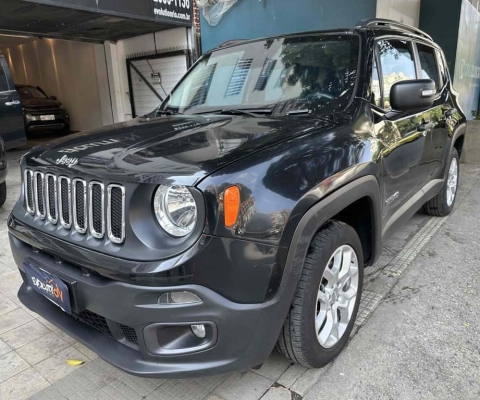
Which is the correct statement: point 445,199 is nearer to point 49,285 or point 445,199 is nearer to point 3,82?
point 49,285

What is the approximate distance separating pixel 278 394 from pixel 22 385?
1416mm

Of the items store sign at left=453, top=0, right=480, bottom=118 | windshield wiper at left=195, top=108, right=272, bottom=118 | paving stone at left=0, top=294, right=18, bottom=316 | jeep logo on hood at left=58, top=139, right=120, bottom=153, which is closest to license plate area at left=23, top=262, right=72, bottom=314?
jeep logo on hood at left=58, top=139, right=120, bottom=153

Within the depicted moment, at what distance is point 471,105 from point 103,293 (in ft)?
40.1

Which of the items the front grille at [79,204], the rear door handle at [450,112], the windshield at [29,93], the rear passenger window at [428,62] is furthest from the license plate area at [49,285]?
the windshield at [29,93]

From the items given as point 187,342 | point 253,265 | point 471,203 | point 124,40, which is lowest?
point 471,203

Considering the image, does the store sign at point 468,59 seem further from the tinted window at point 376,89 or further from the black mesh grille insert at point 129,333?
the black mesh grille insert at point 129,333

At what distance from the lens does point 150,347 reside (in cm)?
170

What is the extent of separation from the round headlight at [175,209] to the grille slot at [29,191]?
1037 mm

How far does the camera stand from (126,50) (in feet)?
35.7

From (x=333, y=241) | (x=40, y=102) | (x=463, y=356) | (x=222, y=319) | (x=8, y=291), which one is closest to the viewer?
(x=222, y=319)

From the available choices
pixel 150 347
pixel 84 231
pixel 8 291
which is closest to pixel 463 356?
pixel 150 347

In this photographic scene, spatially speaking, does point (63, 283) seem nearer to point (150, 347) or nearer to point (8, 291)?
point (150, 347)

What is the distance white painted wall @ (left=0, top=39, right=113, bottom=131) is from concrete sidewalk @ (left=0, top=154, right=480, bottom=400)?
9.87 metres

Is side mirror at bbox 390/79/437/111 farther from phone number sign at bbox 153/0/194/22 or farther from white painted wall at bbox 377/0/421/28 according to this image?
phone number sign at bbox 153/0/194/22
